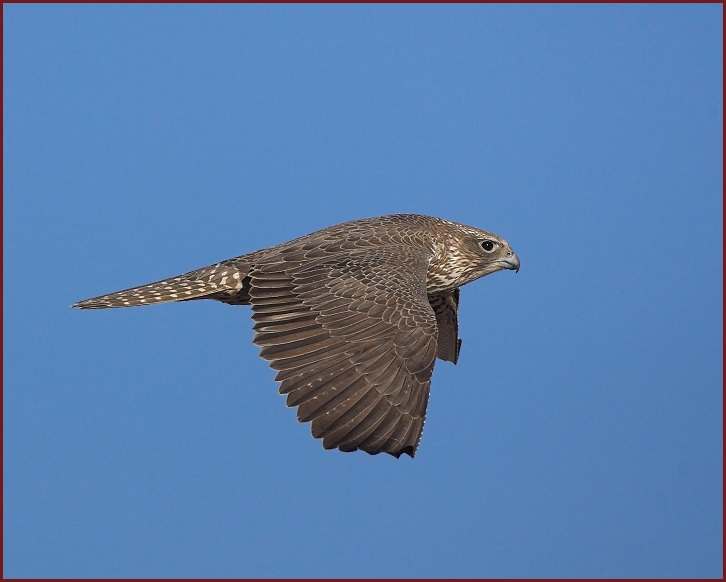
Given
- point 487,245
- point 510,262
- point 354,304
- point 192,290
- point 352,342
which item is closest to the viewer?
point 352,342

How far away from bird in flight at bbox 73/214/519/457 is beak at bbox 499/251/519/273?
0.01m

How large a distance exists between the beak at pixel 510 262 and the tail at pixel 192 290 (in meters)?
2.46

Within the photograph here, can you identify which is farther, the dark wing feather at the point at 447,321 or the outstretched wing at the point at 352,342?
the dark wing feather at the point at 447,321

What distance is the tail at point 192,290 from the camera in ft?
34.6

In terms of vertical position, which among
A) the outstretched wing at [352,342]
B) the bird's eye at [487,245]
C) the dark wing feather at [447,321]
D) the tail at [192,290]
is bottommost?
the outstretched wing at [352,342]

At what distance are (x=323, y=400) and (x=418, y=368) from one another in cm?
83

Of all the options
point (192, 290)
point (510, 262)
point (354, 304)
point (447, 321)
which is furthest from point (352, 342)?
point (447, 321)

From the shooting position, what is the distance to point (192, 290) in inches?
417

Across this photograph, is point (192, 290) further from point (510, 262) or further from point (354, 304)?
point (510, 262)

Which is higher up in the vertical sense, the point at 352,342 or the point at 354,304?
the point at 354,304

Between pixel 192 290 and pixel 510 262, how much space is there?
2994mm

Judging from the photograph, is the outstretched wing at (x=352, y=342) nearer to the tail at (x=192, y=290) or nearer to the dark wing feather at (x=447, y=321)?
the tail at (x=192, y=290)

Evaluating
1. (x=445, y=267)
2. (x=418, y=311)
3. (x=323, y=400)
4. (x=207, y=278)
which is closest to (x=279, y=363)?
(x=323, y=400)

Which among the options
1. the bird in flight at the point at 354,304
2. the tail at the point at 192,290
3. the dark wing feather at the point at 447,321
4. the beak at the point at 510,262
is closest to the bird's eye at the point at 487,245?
the bird in flight at the point at 354,304
